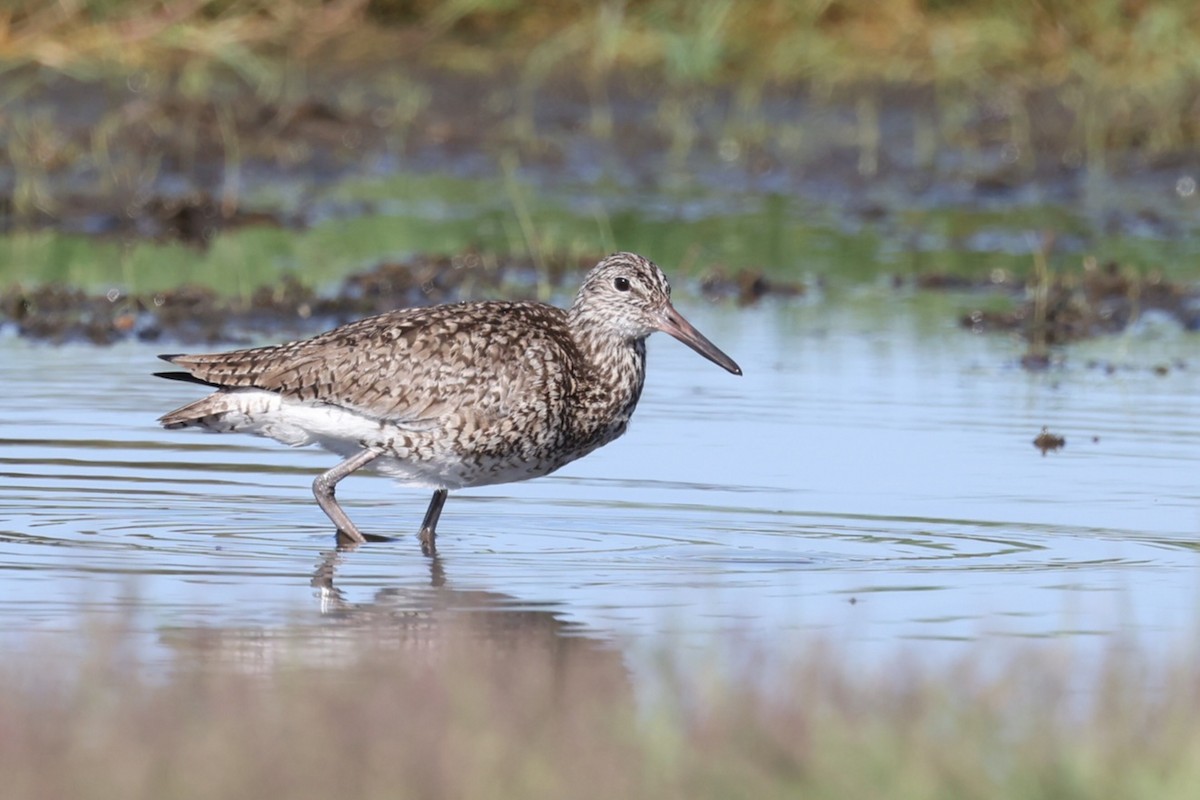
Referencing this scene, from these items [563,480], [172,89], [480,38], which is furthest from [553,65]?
[563,480]

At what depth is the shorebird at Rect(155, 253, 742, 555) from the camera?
Answer: 7949mm

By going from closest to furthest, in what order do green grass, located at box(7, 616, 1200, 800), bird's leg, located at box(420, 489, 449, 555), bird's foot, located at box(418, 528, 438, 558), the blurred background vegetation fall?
green grass, located at box(7, 616, 1200, 800), bird's foot, located at box(418, 528, 438, 558), bird's leg, located at box(420, 489, 449, 555), the blurred background vegetation

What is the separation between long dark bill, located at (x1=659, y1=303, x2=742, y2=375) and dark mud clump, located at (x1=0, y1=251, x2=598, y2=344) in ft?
11.1

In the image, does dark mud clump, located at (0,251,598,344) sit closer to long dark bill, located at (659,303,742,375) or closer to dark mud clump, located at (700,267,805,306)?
dark mud clump, located at (700,267,805,306)

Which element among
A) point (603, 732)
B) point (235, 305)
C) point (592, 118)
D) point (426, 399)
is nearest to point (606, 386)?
point (426, 399)

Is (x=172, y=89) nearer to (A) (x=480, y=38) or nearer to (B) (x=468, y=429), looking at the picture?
(A) (x=480, y=38)

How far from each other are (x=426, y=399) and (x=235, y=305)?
4.20 meters

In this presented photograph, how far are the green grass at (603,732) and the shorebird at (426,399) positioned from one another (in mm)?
2341

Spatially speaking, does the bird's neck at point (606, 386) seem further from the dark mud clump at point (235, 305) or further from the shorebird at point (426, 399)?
the dark mud clump at point (235, 305)

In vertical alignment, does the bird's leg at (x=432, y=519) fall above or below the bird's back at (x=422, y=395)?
below

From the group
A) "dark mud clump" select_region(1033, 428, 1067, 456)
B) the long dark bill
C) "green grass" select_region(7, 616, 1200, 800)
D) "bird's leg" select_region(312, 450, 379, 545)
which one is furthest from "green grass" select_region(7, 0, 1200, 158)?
"green grass" select_region(7, 616, 1200, 800)

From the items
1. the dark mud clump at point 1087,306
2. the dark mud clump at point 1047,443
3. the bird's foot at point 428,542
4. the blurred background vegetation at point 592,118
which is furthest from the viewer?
the blurred background vegetation at point 592,118

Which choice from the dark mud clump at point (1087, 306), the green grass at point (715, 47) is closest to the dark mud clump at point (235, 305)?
the dark mud clump at point (1087, 306)

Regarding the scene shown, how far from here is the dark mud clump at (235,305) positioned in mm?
11570
